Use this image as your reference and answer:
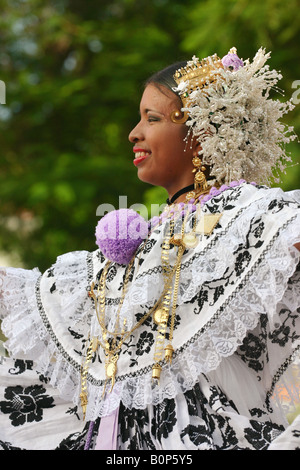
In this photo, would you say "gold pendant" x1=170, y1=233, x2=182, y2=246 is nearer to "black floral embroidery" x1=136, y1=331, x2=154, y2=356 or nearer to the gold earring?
"black floral embroidery" x1=136, y1=331, x2=154, y2=356

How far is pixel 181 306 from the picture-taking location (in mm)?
2717

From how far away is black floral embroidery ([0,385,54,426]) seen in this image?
2881 mm

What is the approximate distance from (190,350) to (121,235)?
511 millimetres

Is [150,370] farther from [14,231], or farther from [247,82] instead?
[14,231]

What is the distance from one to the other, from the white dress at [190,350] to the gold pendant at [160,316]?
4cm

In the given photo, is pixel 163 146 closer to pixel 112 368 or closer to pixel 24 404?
pixel 112 368

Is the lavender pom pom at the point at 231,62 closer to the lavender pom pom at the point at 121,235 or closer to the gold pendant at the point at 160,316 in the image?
the lavender pom pom at the point at 121,235

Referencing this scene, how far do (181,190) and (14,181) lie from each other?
15.1 feet

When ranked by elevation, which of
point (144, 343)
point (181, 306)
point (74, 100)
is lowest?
point (144, 343)

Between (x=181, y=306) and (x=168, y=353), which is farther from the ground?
(x=181, y=306)

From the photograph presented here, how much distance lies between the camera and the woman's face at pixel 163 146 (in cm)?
306

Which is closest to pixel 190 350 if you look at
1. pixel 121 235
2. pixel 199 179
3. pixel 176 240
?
pixel 176 240

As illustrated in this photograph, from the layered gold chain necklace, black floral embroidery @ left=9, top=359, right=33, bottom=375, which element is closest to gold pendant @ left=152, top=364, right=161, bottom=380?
the layered gold chain necklace

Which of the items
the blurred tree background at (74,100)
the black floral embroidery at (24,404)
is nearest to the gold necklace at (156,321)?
the black floral embroidery at (24,404)
